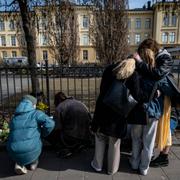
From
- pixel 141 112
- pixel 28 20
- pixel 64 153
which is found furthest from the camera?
pixel 28 20

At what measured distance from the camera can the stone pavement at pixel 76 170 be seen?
11.2ft

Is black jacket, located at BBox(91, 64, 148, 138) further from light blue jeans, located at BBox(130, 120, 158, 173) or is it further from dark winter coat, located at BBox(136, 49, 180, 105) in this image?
light blue jeans, located at BBox(130, 120, 158, 173)

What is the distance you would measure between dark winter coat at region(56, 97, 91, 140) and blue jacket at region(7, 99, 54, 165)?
1.33ft

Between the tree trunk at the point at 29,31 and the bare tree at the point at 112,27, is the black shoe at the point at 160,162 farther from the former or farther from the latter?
the bare tree at the point at 112,27

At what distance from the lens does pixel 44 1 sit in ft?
21.1

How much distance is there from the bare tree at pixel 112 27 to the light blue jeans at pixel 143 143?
38.5ft

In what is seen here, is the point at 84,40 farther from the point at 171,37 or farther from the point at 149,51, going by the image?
the point at 149,51

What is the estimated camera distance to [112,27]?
15336 mm

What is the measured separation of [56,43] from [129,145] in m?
17.7

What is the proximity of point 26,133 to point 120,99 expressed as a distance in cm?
144

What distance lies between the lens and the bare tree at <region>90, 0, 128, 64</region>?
586 inches

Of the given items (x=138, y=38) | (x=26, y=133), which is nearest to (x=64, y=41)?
(x=26, y=133)

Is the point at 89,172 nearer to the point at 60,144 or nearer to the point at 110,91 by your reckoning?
the point at 60,144

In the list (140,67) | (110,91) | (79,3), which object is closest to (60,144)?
(110,91)
